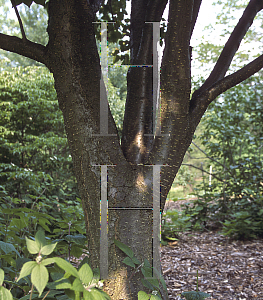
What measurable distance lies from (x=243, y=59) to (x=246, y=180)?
379cm

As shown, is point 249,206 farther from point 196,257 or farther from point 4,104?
point 4,104

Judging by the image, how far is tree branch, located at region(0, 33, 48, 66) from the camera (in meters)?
1.28

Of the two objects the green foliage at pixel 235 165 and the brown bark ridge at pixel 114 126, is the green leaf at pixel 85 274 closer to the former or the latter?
the brown bark ridge at pixel 114 126

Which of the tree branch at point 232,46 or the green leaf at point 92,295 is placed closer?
the green leaf at point 92,295

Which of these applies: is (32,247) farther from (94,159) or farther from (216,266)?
(216,266)

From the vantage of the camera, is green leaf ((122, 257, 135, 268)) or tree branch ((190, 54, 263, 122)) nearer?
green leaf ((122, 257, 135, 268))

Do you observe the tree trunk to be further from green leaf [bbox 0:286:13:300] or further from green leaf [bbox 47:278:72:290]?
green leaf [bbox 0:286:13:300]

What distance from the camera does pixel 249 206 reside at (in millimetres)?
3490

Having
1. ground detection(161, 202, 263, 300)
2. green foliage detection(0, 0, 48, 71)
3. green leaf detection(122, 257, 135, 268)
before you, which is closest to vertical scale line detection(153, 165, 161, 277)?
green leaf detection(122, 257, 135, 268)

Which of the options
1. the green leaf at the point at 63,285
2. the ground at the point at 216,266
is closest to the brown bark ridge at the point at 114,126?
the green leaf at the point at 63,285

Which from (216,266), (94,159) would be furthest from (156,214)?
(216,266)

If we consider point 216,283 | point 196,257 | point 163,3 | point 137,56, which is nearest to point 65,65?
point 137,56

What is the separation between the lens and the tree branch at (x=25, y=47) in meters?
1.28

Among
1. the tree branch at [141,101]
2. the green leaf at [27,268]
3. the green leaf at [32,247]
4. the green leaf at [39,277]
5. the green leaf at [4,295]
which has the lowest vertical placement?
the green leaf at [4,295]
